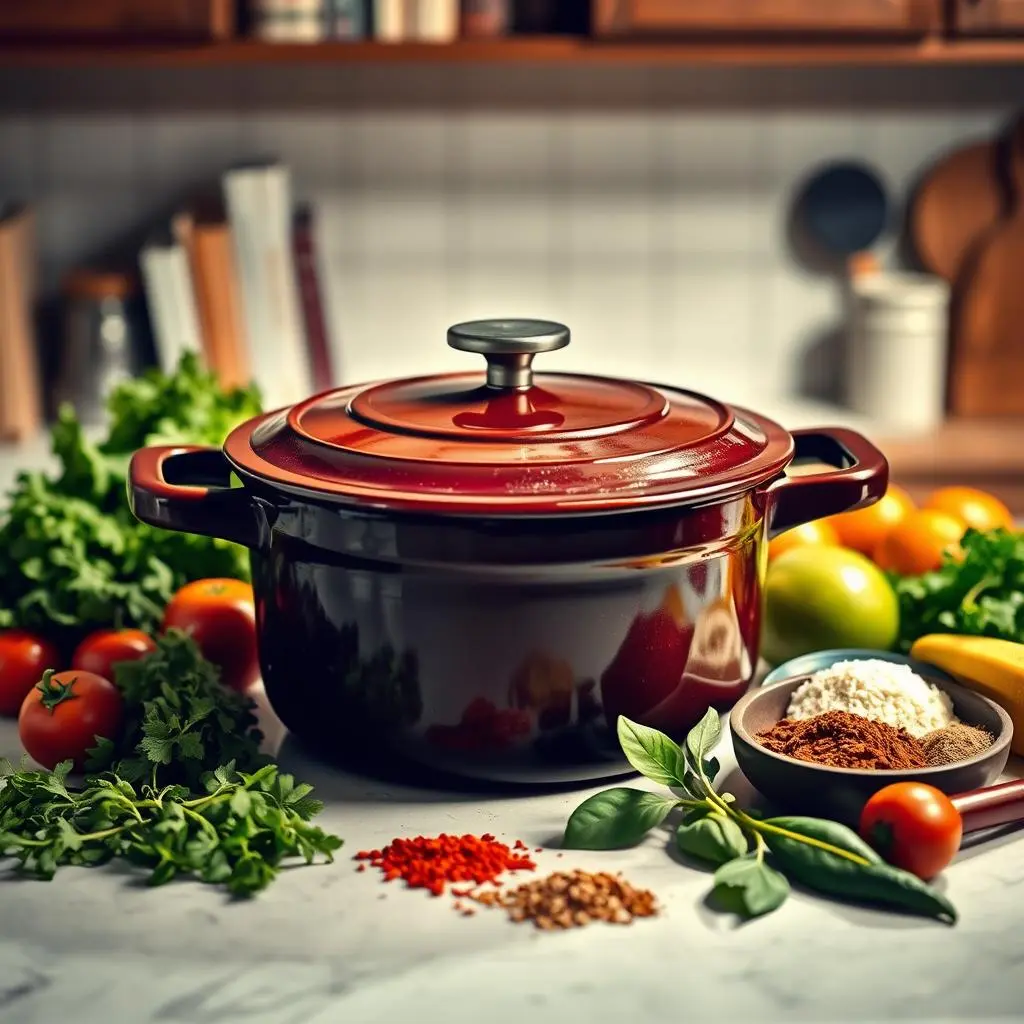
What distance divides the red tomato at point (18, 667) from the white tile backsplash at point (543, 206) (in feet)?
5.38

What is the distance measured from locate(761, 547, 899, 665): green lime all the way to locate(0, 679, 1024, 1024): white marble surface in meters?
0.31

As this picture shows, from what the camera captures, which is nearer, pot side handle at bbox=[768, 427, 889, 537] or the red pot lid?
the red pot lid

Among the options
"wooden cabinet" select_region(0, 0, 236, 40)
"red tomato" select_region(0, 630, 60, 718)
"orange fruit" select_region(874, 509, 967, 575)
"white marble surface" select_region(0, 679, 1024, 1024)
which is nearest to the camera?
"white marble surface" select_region(0, 679, 1024, 1024)

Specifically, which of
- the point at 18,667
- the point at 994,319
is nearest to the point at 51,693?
the point at 18,667

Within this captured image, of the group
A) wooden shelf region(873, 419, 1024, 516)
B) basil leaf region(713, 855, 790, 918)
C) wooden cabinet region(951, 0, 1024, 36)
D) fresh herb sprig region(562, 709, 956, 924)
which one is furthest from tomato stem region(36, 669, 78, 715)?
wooden cabinet region(951, 0, 1024, 36)

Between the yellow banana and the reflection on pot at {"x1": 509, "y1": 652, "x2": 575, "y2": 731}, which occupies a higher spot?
the reflection on pot at {"x1": 509, "y1": 652, "x2": 575, "y2": 731}

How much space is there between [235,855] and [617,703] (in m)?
0.27

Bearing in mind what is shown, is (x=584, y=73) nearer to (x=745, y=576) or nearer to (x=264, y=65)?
(x=264, y=65)

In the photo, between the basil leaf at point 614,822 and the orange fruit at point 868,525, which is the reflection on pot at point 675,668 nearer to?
the basil leaf at point 614,822

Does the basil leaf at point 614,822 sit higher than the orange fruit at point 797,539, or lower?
lower

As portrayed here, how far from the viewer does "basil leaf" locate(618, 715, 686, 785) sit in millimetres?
947

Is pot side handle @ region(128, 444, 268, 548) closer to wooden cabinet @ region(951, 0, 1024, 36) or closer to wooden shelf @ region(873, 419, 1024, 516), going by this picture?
wooden shelf @ region(873, 419, 1024, 516)

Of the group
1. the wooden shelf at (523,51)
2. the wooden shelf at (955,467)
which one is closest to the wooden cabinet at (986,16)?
the wooden shelf at (523,51)

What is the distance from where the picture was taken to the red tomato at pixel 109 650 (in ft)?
3.74
